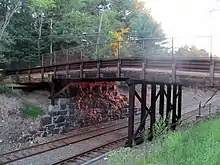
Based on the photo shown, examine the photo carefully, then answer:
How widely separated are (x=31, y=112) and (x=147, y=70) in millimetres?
8045

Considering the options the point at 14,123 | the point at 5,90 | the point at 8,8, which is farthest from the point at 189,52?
the point at 8,8

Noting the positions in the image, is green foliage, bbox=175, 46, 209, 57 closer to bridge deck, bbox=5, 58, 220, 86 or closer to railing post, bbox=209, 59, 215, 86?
bridge deck, bbox=5, 58, 220, 86

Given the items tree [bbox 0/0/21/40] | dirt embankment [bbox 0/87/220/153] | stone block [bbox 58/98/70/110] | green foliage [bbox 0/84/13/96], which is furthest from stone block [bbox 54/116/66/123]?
tree [bbox 0/0/21/40]

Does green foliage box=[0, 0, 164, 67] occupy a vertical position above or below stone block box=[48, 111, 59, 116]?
above

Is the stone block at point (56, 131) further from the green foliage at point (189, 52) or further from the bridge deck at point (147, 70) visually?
the green foliage at point (189, 52)

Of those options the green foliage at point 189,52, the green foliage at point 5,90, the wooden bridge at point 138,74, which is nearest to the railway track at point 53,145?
the wooden bridge at point 138,74

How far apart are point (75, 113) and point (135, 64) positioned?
755 cm

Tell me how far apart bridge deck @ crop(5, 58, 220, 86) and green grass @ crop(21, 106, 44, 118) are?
1.90 meters

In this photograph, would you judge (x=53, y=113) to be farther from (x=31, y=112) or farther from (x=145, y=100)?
(x=145, y=100)

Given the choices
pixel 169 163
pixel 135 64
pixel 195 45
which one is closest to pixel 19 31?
pixel 135 64

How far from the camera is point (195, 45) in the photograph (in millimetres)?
10492

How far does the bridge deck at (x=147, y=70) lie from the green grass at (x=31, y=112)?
1.90m

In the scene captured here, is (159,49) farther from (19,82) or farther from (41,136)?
(19,82)

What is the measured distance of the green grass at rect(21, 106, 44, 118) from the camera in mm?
16219
